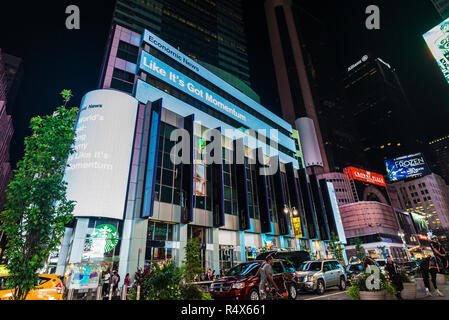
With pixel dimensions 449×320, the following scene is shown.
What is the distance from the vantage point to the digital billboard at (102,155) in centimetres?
2092

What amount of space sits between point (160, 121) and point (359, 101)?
649ft

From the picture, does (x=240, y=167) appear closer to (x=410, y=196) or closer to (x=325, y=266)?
(x=325, y=266)

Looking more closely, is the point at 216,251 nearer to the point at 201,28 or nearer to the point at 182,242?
the point at 182,242

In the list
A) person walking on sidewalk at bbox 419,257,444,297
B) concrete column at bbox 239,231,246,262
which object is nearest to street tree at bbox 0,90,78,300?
person walking on sidewalk at bbox 419,257,444,297

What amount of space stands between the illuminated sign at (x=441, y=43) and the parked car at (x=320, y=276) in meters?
17.9

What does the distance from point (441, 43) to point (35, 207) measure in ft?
97.4

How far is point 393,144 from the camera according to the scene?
6319 inches

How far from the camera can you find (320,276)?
14.5 meters

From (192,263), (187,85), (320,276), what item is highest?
(187,85)

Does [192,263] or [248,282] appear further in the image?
[192,263]

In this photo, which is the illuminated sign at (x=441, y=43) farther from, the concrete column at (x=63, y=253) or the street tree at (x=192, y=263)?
the concrete column at (x=63, y=253)

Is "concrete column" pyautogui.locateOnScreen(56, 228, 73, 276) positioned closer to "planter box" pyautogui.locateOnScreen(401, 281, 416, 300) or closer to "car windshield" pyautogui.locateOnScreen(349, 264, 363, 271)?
"planter box" pyautogui.locateOnScreen(401, 281, 416, 300)

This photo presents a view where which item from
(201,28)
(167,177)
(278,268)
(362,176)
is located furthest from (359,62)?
(278,268)

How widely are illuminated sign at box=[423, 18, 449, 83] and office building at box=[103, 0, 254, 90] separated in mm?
42218
